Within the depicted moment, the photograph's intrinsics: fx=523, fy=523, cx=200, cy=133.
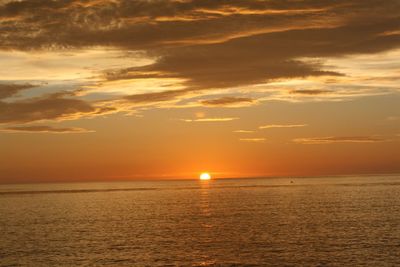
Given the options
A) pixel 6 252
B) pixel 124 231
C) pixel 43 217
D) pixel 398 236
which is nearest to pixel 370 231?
pixel 398 236

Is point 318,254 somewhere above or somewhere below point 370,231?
below

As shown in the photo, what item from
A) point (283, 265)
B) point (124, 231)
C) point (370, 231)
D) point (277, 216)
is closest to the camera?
point (283, 265)

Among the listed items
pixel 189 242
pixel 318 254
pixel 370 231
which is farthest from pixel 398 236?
pixel 189 242

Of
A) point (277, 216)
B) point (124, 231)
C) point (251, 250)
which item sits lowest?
point (251, 250)

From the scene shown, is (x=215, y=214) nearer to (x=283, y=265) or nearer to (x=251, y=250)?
(x=251, y=250)

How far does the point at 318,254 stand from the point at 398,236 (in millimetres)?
20441

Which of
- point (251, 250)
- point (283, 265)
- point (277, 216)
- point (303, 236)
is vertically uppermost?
point (277, 216)

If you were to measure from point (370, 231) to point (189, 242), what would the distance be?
3010cm

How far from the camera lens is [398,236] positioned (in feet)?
256

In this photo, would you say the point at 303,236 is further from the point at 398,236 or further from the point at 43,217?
the point at 43,217

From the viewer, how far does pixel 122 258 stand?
209 ft

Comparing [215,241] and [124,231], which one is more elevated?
[124,231]

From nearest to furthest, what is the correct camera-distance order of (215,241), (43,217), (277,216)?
1. (215,241)
2. (277,216)
3. (43,217)

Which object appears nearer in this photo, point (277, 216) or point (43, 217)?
point (277, 216)
